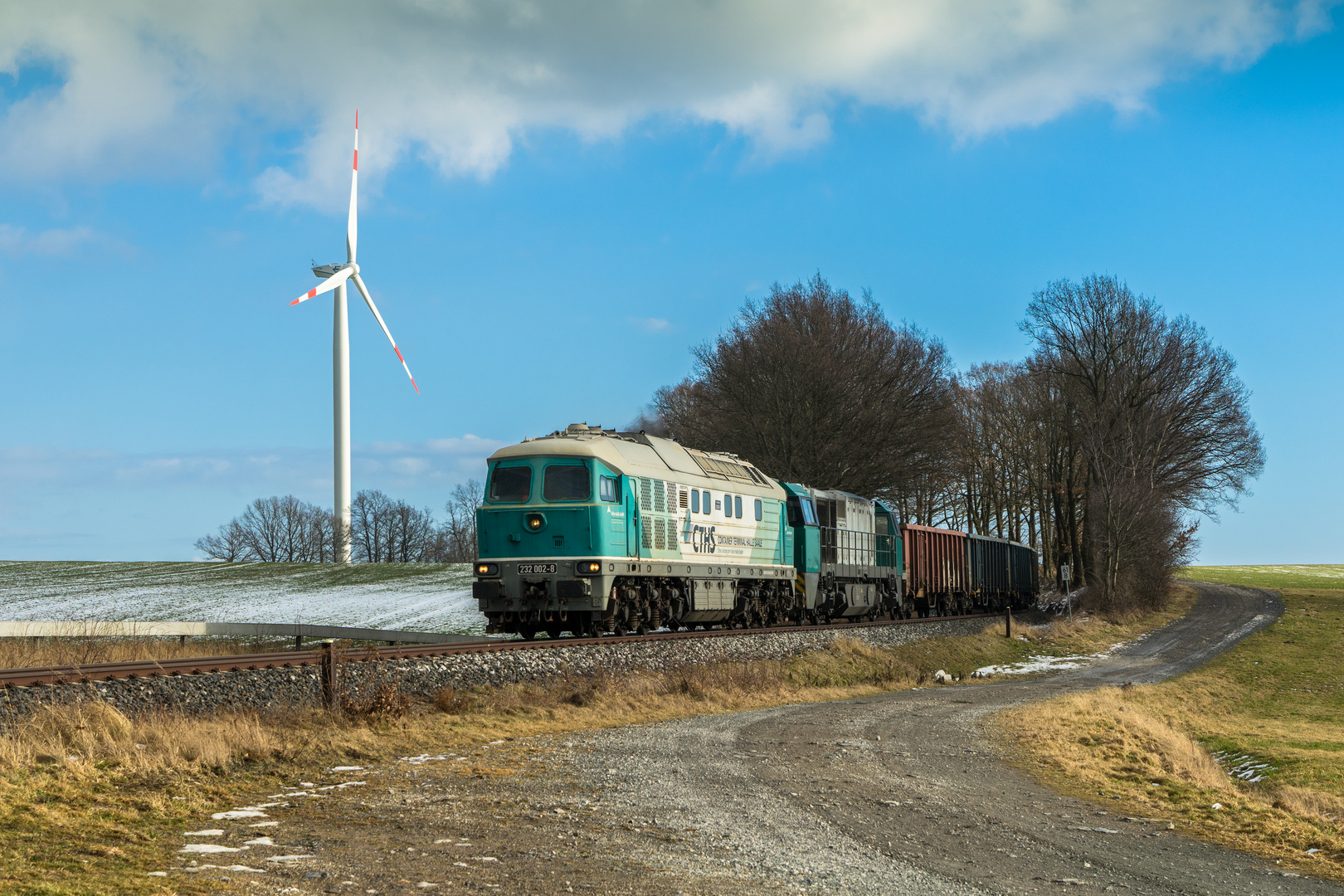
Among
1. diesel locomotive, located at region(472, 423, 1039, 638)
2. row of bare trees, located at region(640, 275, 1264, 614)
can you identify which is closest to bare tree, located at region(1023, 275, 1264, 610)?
row of bare trees, located at region(640, 275, 1264, 614)

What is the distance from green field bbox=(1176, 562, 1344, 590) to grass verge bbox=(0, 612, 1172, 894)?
49.4 meters

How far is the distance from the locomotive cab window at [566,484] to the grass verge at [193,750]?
375 cm

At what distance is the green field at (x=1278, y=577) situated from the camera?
7331 centimetres

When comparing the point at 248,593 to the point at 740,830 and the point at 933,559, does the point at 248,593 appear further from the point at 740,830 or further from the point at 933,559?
the point at 740,830

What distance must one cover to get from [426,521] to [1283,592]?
7954 centimetres

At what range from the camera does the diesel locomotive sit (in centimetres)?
2306

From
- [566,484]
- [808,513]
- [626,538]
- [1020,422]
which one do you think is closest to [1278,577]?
[1020,422]

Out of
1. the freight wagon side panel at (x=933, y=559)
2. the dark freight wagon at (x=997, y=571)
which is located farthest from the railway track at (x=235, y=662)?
the dark freight wagon at (x=997, y=571)

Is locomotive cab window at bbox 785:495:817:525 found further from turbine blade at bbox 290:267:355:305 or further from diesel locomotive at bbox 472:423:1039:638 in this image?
turbine blade at bbox 290:267:355:305

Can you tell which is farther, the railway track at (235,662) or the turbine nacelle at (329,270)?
the turbine nacelle at (329,270)

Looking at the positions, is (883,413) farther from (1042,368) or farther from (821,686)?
(821,686)

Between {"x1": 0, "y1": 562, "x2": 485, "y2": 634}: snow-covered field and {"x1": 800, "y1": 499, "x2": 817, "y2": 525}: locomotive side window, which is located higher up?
{"x1": 800, "y1": 499, "x2": 817, "y2": 525}: locomotive side window

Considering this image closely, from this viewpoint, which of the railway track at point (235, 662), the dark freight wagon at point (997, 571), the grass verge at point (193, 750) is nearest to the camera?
the grass verge at point (193, 750)

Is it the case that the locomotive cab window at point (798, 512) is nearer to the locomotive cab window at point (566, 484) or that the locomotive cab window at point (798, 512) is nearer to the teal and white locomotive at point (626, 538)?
the teal and white locomotive at point (626, 538)
